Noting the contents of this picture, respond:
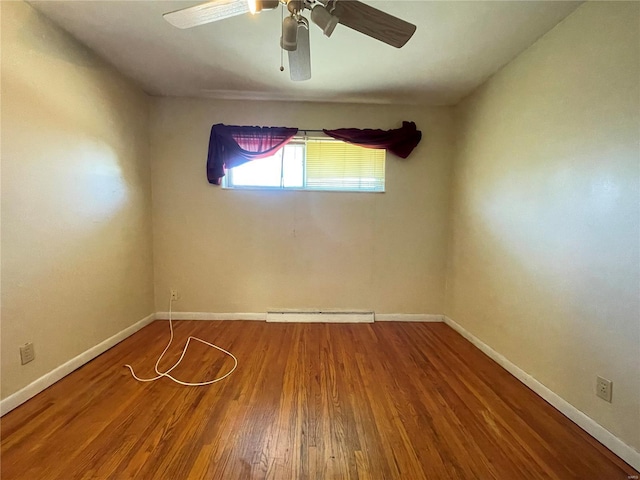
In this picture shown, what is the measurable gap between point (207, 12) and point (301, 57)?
496mm

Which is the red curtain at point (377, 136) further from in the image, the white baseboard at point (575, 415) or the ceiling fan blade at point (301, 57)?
the white baseboard at point (575, 415)

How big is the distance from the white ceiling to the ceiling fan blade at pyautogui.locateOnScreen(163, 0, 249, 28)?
518mm

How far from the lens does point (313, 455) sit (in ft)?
4.38

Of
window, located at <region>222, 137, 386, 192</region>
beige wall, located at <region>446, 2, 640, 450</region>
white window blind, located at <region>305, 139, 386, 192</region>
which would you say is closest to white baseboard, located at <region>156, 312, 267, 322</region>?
window, located at <region>222, 137, 386, 192</region>

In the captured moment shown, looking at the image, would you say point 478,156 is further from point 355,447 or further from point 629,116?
point 355,447

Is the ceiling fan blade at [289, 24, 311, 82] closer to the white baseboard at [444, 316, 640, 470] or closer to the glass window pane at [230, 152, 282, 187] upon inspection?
the glass window pane at [230, 152, 282, 187]

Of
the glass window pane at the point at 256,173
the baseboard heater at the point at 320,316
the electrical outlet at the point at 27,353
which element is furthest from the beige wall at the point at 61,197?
the baseboard heater at the point at 320,316

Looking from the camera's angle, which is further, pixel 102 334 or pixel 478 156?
pixel 478 156

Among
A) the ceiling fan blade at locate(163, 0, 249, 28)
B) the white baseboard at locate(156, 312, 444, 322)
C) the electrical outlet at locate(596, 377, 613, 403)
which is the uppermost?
the ceiling fan blade at locate(163, 0, 249, 28)

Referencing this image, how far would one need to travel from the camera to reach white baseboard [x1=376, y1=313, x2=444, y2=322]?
3.23 m

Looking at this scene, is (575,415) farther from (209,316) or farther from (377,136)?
(209,316)

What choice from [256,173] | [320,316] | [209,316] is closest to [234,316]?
[209,316]

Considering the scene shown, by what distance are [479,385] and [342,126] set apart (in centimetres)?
269

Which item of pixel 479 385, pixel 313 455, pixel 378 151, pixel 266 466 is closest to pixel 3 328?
pixel 266 466
